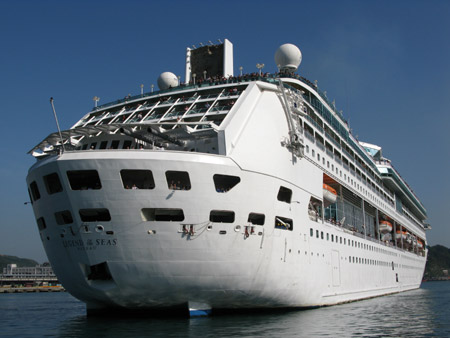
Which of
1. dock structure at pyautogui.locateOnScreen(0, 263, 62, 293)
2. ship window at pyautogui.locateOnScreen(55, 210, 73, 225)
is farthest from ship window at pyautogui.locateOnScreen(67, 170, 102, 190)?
dock structure at pyautogui.locateOnScreen(0, 263, 62, 293)

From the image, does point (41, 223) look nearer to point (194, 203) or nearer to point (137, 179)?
point (137, 179)

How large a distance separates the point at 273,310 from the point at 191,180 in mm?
7578

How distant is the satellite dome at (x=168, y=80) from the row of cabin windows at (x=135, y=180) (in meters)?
12.9

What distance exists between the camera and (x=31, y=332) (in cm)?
1744

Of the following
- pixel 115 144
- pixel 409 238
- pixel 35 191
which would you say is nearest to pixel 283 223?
pixel 115 144

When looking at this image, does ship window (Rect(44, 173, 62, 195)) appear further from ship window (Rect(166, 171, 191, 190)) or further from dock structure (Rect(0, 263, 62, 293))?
dock structure (Rect(0, 263, 62, 293))

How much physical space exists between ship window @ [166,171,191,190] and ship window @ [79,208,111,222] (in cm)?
260

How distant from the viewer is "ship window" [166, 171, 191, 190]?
1795 cm

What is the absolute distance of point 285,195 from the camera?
2166cm

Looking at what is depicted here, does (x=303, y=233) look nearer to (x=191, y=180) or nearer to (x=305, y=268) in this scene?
(x=305, y=268)

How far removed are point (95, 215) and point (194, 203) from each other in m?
3.90

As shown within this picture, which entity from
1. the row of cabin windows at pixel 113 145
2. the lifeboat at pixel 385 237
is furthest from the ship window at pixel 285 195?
the lifeboat at pixel 385 237

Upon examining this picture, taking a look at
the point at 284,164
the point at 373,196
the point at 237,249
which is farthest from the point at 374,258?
the point at 237,249

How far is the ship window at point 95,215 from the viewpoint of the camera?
18080mm
